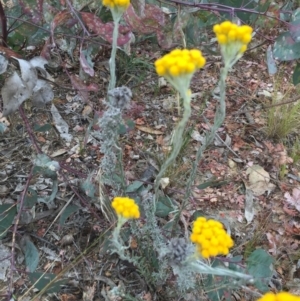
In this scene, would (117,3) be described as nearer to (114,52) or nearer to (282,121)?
(114,52)

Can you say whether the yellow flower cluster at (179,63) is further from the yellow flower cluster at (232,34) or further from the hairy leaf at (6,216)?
the hairy leaf at (6,216)

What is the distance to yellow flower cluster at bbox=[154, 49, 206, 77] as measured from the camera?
603 mm

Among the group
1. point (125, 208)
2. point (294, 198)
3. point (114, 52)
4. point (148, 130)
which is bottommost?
point (294, 198)

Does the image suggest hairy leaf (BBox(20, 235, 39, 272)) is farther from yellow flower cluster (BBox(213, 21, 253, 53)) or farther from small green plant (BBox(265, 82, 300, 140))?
small green plant (BBox(265, 82, 300, 140))

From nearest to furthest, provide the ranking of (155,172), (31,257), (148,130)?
(31,257) → (155,172) → (148,130)

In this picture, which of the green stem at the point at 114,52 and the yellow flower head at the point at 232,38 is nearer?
the yellow flower head at the point at 232,38

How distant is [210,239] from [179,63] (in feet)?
0.85

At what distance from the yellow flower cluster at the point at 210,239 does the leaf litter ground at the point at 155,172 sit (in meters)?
0.47

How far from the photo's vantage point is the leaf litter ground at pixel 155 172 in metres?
1.18

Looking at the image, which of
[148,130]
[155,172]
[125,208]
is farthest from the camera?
[148,130]

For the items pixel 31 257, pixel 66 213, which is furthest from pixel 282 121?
pixel 31 257

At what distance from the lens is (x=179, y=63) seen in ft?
1.98

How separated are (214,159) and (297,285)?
1.64ft

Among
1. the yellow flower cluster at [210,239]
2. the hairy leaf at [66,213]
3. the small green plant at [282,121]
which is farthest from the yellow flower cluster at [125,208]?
the small green plant at [282,121]
